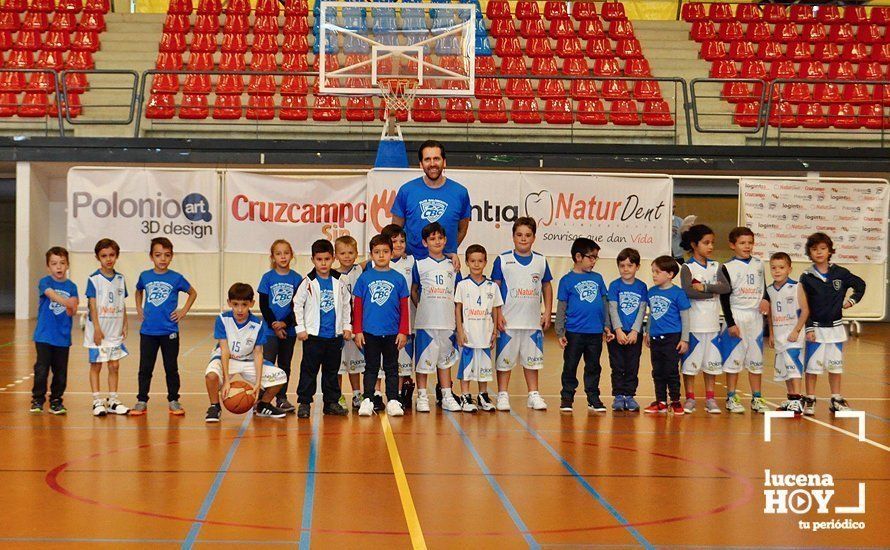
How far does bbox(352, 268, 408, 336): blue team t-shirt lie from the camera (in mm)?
7848

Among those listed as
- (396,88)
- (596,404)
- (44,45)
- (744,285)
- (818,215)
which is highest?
(44,45)

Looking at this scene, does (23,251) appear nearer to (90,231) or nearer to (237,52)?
(90,231)

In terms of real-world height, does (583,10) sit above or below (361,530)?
above

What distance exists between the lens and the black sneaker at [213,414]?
7480 mm

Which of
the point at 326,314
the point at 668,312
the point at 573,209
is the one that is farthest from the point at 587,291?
the point at 573,209

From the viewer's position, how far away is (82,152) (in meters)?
15.9

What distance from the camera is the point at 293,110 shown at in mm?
17875

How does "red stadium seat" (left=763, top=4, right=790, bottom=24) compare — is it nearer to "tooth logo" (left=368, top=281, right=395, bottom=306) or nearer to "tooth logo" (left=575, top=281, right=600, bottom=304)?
"tooth logo" (left=575, top=281, right=600, bottom=304)

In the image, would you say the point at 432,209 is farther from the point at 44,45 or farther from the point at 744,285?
the point at 44,45

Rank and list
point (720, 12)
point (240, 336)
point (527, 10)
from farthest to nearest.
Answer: point (720, 12)
point (527, 10)
point (240, 336)

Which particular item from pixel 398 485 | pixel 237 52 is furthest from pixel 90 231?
pixel 398 485

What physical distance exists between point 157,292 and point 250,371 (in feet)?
3.41

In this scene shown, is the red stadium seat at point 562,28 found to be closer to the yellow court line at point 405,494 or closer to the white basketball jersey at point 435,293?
the white basketball jersey at point 435,293

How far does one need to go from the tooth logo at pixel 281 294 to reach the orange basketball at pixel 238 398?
84 cm
